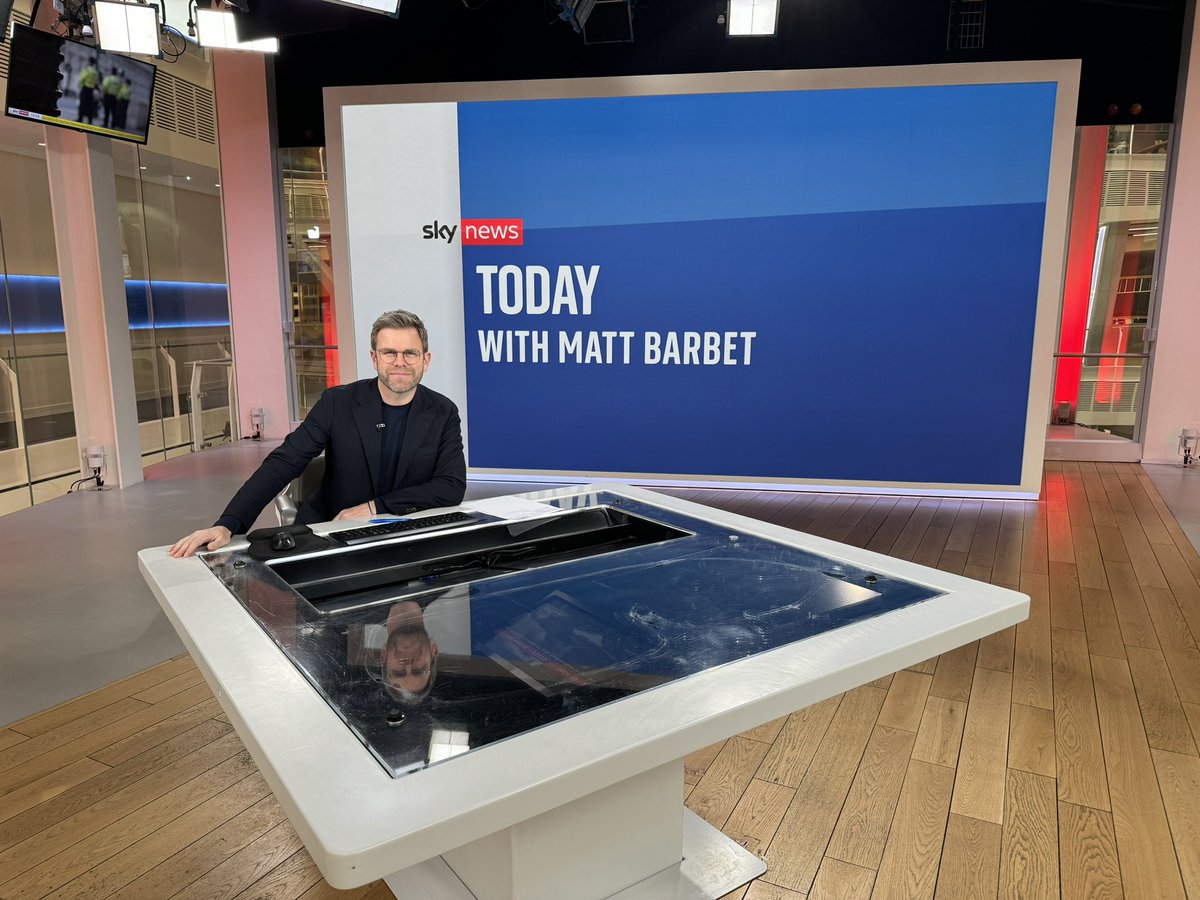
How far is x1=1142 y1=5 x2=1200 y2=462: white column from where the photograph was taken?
6.46 metres

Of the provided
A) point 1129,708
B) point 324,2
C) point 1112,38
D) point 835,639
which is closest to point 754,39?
point 1112,38

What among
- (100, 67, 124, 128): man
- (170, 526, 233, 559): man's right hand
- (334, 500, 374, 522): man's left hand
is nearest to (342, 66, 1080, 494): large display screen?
(100, 67, 124, 128): man

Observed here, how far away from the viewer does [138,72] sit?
5469 millimetres

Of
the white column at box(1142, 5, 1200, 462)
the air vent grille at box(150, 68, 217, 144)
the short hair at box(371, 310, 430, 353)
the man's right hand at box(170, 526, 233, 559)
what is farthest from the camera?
the air vent grille at box(150, 68, 217, 144)

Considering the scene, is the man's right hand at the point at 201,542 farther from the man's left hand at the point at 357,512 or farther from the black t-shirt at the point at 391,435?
the black t-shirt at the point at 391,435

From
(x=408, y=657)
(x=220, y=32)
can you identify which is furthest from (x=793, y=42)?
(x=408, y=657)

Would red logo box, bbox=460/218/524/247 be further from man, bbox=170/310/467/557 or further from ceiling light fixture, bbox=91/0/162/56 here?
man, bbox=170/310/467/557

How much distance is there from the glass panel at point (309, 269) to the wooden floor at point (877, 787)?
17.3 feet

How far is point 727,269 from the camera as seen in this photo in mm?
5934

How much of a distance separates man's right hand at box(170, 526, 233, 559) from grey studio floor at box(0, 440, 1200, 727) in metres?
1.49

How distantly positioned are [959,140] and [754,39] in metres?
1.80

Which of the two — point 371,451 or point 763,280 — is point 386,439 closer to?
point 371,451

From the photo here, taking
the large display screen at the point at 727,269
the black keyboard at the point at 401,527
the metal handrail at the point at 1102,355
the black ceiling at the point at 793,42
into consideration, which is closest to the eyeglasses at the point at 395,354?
the black keyboard at the point at 401,527

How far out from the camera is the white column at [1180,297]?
646 centimetres
